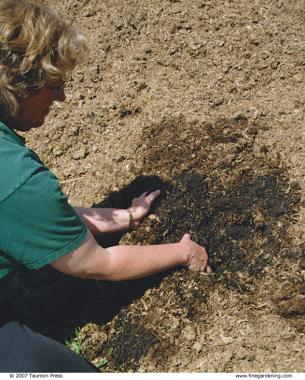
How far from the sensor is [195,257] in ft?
7.79

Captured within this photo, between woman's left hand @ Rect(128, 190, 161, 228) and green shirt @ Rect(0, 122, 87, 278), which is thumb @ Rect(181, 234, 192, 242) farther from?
green shirt @ Rect(0, 122, 87, 278)

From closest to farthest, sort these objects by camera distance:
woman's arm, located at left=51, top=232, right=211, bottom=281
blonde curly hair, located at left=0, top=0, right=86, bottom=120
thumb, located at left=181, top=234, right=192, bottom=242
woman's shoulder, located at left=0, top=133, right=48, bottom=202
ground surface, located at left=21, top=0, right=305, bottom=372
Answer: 1. woman's shoulder, located at left=0, top=133, right=48, bottom=202
2. blonde curly hair, located at left=0, top=0, right=86, bottom=120
3. woman's arm, located at left=51, top=232, right=211, bottom=281
4. ground surface, located at left=21, top=0, right=305, bottom=372
5. thumb, located at left=181, top=234, right=192, bottom=242

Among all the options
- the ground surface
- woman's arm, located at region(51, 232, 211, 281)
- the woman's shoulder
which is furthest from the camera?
the ground surface

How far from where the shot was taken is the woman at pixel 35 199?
167cm

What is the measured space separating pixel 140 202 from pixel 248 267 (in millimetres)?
628

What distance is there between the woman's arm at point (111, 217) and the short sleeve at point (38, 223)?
0.72 metres

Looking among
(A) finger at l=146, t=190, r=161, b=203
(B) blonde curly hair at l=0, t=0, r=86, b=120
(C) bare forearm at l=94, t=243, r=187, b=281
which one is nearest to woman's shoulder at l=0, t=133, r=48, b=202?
(B) blonde curly hair at l=0, t=0, r=86, b=120

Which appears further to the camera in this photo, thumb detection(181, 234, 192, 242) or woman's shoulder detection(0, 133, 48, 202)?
thumb detection(181, 234, 192, 242)

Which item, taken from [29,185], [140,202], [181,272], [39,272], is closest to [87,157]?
[140,202]

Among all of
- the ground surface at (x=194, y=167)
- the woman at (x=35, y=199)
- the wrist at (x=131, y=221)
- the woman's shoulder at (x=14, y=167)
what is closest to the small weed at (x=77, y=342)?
the ground surface at (x=194, y=167)

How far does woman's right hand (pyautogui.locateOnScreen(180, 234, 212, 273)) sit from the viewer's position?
7.75ft

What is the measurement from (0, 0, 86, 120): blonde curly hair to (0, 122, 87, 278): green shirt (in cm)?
18

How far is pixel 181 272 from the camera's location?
239 cm

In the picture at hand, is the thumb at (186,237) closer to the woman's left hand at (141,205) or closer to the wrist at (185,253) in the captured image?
the wrist at (185,253)
